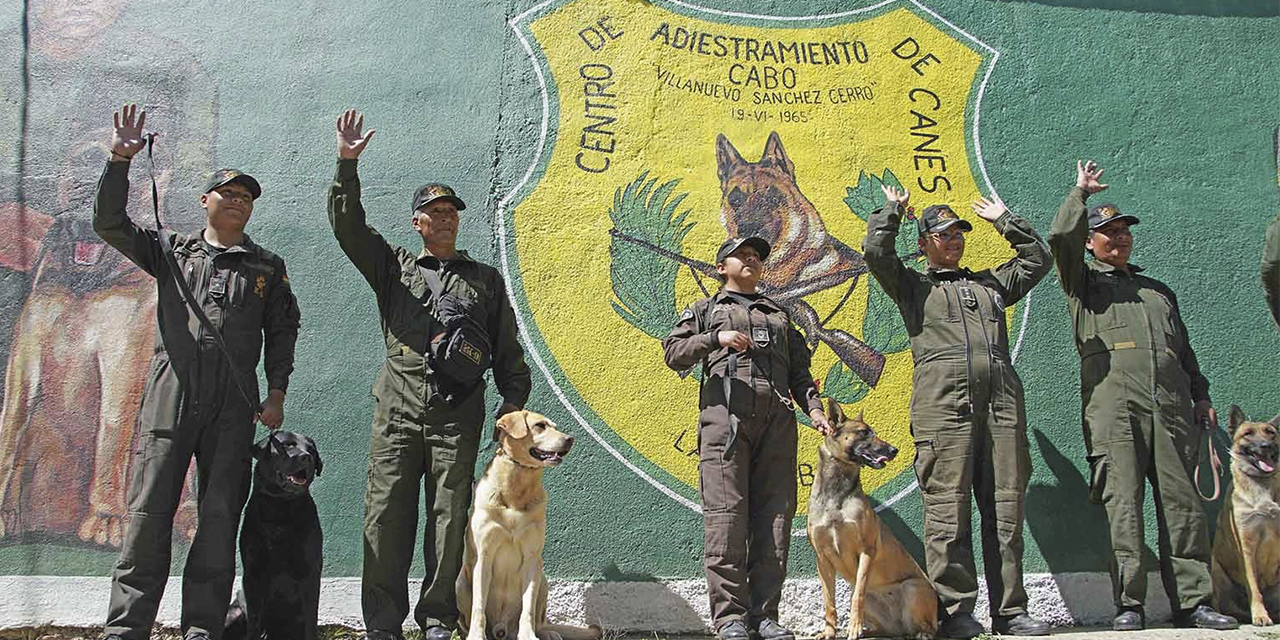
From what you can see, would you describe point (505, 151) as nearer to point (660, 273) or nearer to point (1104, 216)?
point (660, 273)

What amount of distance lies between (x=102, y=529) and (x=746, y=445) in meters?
3.64

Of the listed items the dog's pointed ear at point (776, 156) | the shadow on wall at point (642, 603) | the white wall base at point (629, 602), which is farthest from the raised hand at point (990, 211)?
the shadow on wall at point (642, 603)

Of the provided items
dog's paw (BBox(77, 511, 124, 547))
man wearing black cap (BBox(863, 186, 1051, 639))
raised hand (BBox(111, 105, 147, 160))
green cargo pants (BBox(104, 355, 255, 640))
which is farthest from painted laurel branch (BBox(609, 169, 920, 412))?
dog's paw (BBox(77, 511, 124, 547))

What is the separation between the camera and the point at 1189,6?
24.8 feet

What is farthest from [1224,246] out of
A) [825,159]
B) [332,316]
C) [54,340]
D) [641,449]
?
[54,340]

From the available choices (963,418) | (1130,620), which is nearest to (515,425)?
(963,418)

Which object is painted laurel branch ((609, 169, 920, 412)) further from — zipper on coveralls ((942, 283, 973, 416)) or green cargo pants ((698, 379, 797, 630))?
green cargo pants ((698, 379, 797, 630))

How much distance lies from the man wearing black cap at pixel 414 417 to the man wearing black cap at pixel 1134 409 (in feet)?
10.9

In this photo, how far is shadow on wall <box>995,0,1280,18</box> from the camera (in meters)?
7.41

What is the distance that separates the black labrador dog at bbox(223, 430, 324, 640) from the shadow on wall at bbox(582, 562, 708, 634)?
175 centimetres

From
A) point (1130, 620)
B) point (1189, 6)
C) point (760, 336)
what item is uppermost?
point (1189, 6)

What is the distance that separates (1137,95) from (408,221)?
505cm

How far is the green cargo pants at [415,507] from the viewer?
189 inches

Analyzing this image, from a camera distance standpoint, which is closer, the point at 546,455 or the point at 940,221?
the point at 546,455
